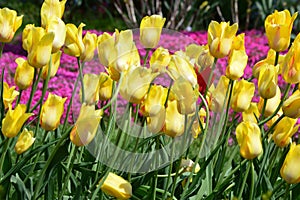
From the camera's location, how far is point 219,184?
1.76m

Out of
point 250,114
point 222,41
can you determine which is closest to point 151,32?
point 222,41

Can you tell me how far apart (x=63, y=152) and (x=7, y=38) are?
1.18 ft

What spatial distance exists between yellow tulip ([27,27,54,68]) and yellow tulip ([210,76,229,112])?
473 mm

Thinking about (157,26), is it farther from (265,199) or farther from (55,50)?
(265,199)

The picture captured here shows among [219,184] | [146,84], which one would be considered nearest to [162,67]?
[146,84]

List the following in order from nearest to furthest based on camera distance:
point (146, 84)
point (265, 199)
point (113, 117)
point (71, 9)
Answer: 1. point (265, 199)
2. point (146, 84)
3. point (113, 117)
4. point (71, 9)

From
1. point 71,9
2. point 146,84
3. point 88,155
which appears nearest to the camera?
point 146,84

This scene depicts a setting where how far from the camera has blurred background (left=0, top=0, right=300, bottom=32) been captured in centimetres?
858

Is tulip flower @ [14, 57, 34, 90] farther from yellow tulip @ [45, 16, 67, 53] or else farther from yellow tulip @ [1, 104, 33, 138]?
yellow tulip @ [1, 104, 33, 138]

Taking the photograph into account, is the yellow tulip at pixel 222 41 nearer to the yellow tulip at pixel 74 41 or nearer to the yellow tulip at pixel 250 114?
the yellow tulip at pixel 250 114

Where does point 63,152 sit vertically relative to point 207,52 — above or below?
below

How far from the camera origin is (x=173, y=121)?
62.3 inches

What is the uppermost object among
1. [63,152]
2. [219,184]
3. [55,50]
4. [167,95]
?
[55,50]

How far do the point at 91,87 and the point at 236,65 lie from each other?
36 centimetres
